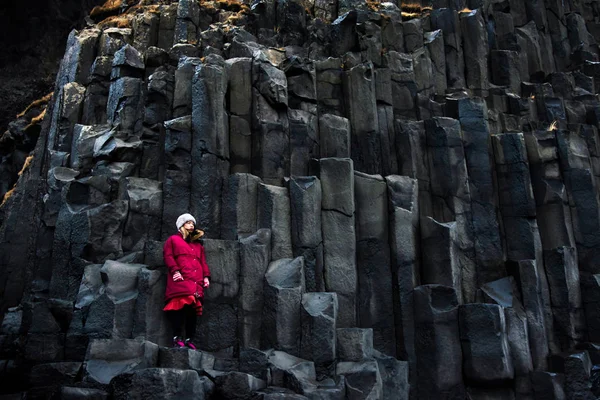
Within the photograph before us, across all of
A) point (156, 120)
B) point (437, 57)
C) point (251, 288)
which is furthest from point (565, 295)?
point (156, 120)

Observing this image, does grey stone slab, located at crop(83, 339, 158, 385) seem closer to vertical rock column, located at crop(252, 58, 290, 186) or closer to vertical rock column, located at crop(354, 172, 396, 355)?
vertical rock column, located at crop(354, 172, 396, 355)

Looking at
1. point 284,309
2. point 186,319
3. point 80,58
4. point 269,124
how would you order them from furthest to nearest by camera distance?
1. point 80,58
2. point 269,124
3. point 284,309
4. point 186,319

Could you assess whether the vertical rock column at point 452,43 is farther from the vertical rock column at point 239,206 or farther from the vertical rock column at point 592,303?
the vertical rock column at point 239,206

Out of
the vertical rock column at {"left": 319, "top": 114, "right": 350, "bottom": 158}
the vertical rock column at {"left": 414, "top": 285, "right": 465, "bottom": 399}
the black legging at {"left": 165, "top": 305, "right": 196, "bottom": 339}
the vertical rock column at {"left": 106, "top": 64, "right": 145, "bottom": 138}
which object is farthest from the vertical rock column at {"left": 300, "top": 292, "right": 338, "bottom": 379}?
Result: the vertical rock column at {"left": 106, "top": 64, "right": 145, "bottom": 138}

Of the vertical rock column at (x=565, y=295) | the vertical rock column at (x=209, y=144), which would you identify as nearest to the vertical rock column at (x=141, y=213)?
the vertical rock column at (x=209, y=144)

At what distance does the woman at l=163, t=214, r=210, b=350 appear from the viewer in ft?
37.9

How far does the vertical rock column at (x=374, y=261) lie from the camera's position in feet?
47.1

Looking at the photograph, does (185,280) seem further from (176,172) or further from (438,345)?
(438,345)

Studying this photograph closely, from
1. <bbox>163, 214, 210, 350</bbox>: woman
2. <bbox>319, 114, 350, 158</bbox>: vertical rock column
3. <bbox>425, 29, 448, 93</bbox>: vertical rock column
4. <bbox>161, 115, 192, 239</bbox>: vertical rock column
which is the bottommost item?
<bbox>163, 214, 210, 350</bbox>: woman

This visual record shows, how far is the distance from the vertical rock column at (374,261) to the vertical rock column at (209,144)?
3530 mm

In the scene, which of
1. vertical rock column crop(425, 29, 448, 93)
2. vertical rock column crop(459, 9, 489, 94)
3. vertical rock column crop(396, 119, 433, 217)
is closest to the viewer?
vertical rock column crop(396, 119, 433, 217)

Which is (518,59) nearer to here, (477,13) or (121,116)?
(477,13)

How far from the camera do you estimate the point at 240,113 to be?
1619 centimetres

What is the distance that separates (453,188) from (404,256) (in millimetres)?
2927
